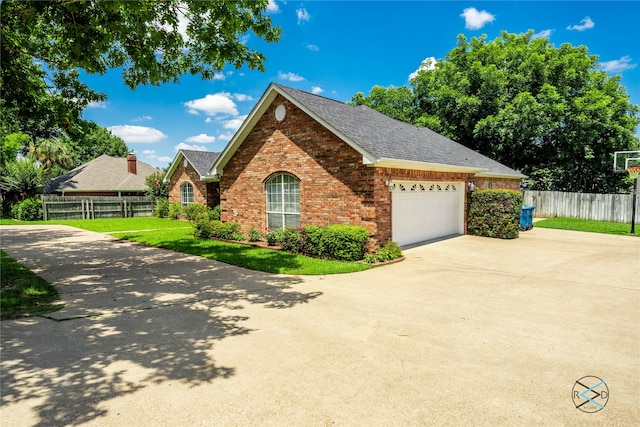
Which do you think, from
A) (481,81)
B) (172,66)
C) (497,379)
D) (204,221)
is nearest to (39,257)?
(204,221)

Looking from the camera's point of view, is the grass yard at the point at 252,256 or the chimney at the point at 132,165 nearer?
the grass yard at the point at 252,256

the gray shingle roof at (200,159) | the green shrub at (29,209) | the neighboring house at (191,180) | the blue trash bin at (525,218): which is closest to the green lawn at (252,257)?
the neighboring house at (191,180)

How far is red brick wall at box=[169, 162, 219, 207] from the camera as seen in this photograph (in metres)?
22.9

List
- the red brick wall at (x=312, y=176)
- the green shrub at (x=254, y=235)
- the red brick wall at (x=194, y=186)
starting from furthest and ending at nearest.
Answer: the red brick wall at (x=194, y=186), the green shrub at (x=254, y=235), the red brick wall at (x=312, y=176)

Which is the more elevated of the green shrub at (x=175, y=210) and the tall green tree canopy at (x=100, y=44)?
the tall green tree canopy at (x=100, y=44)

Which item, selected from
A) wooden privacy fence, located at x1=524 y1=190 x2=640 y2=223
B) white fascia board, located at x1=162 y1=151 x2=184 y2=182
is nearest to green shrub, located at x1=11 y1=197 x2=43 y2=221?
white fascia board, located at x1=162 y1=151 x2=184 y2=182

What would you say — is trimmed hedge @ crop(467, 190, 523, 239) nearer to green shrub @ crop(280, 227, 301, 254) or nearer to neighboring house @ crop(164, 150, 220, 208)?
green shrub @ crop(280, 227, 301, 254)

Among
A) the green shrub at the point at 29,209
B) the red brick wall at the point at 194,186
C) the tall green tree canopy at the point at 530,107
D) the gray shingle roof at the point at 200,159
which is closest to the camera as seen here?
the red brick wall at the point at 194,186

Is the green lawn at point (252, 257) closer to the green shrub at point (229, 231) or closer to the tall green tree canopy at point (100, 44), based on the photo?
the green shrub at point (229, 231)

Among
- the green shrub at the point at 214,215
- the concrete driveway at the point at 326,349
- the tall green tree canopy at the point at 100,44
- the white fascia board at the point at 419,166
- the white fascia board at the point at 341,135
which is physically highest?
the tall green tree canopy at the point at 100,44

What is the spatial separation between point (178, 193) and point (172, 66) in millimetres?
18106

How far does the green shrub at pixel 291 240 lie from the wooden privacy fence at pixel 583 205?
67.7ft

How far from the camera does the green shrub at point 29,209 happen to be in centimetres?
2498

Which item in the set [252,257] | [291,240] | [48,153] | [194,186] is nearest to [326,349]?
[252,257]
